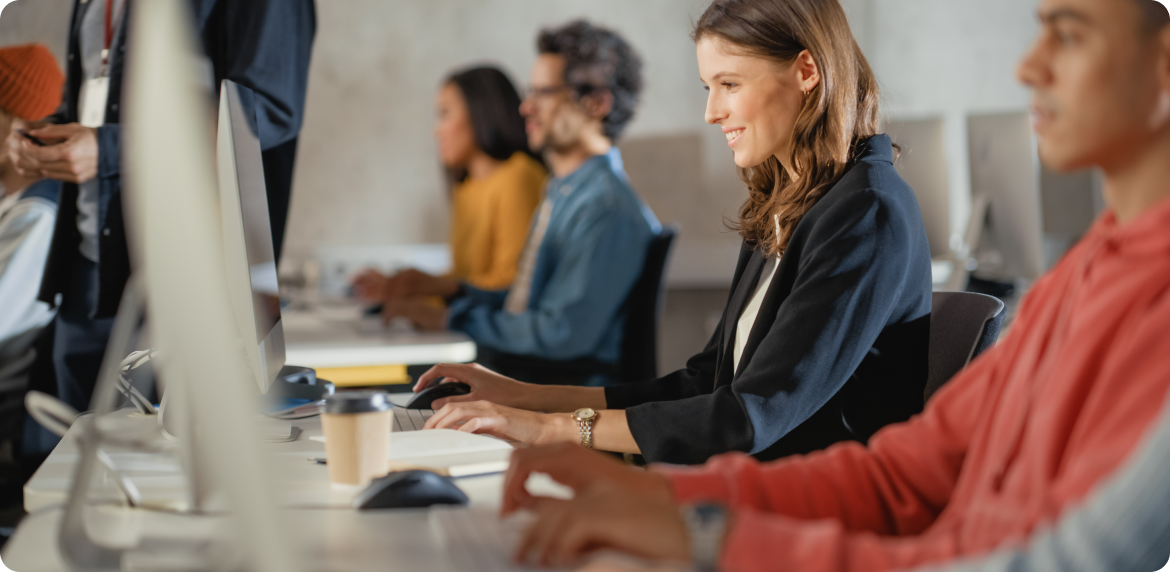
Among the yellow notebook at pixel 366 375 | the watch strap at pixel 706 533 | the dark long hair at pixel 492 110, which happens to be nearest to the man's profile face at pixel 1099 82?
the watch strap at pixel 706 533

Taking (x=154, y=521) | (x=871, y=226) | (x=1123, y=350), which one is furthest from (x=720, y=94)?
(x=154, y=521)

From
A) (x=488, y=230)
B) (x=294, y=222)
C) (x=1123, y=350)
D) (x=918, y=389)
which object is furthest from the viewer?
(x=294, y=222)

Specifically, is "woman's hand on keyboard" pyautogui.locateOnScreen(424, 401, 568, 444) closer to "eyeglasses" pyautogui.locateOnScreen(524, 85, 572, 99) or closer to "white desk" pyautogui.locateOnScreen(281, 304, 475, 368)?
"white desk" pyautogui.locateOnScreen(281, 304, 475, 368)

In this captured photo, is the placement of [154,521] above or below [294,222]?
above

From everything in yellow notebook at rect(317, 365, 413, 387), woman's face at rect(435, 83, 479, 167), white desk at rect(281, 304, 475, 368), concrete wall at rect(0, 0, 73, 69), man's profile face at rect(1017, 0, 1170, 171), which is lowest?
yellow notebook at rect(317, 365, 413, 387)

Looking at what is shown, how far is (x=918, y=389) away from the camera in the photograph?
1.20m

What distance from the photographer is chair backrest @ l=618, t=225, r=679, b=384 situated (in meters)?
2.33

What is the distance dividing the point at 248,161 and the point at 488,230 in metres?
2.22

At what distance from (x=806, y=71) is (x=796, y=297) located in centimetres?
34

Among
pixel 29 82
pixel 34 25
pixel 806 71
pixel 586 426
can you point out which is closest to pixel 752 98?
pixel 806 71

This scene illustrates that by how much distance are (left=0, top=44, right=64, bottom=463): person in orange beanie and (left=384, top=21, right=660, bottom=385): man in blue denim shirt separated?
850mm

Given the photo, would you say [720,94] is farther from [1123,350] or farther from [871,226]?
[1123,350]

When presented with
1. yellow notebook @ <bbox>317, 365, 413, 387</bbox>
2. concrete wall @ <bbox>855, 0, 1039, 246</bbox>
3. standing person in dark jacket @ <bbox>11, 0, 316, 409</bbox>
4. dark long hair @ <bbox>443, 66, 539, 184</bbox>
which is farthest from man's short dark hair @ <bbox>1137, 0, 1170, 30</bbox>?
concrete wall @ <bbox>855, 0, 1039, 246</bbox>

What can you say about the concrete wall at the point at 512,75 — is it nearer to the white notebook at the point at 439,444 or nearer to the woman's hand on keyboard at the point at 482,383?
the woman's hand on keyboard at the point at 482,383
